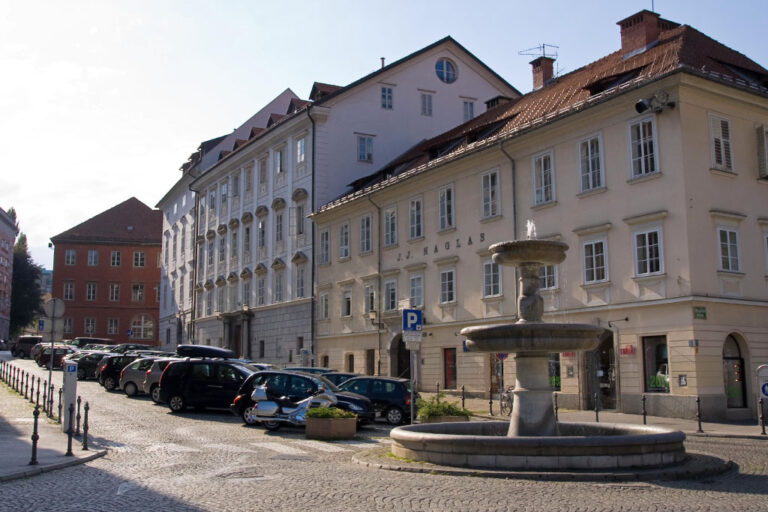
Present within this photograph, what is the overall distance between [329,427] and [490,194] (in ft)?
53.1

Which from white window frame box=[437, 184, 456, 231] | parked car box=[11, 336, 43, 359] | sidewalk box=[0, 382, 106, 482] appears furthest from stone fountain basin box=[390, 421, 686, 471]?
parked car box=[11, 336, 43, 359]

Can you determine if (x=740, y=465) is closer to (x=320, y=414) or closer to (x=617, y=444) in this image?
(x=617, y=444)

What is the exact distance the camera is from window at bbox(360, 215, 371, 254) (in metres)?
40.9

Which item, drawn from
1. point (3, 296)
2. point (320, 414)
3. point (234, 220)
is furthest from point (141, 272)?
point (320, 414)

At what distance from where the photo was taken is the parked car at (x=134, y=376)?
105ft

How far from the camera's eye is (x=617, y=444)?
12.2 metres

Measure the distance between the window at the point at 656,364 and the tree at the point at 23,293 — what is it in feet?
314

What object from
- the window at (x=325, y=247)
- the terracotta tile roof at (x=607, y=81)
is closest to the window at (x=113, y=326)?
the window at (x=325, y=247)

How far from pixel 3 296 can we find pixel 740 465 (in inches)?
3916

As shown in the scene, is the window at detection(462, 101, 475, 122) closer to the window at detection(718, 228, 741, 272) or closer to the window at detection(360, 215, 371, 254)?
the window at detection(360, 215, 371, 254)

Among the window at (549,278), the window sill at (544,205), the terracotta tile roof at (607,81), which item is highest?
the terracotta tile roof at (607,81)

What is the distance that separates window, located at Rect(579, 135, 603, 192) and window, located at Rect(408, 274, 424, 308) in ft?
33.8

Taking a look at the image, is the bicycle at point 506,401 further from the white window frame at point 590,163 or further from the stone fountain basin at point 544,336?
the stone fountain basin at point 544,336

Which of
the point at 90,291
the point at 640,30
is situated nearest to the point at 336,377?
the point at 640,30
